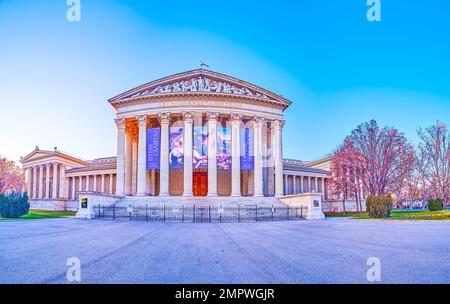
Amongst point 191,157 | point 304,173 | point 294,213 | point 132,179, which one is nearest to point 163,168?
point 191,157

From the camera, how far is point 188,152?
36156 millimetres

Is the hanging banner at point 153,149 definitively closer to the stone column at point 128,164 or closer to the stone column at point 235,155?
the stone column at point 128,164

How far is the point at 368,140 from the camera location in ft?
113

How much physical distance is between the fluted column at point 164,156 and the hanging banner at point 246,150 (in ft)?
32.1

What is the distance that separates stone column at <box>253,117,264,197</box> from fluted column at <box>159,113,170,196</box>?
11664 mm

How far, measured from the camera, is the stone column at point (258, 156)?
37312 mm

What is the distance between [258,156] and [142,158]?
15.5 meters

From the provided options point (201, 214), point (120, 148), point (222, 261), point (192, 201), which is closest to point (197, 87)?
point (120, 148)

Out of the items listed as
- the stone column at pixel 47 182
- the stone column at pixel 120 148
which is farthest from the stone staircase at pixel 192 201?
the stone column at pixel 47 182

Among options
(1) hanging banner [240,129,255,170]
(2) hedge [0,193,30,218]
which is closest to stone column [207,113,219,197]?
(1) hanging banner [240,129,255,170]

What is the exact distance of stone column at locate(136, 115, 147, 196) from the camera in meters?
36.6

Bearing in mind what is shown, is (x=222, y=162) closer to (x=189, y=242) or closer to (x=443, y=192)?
(x=189, y=242)

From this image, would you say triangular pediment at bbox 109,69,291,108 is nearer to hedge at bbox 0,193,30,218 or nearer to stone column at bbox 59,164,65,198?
hedge at bbox 0,193,30,218
